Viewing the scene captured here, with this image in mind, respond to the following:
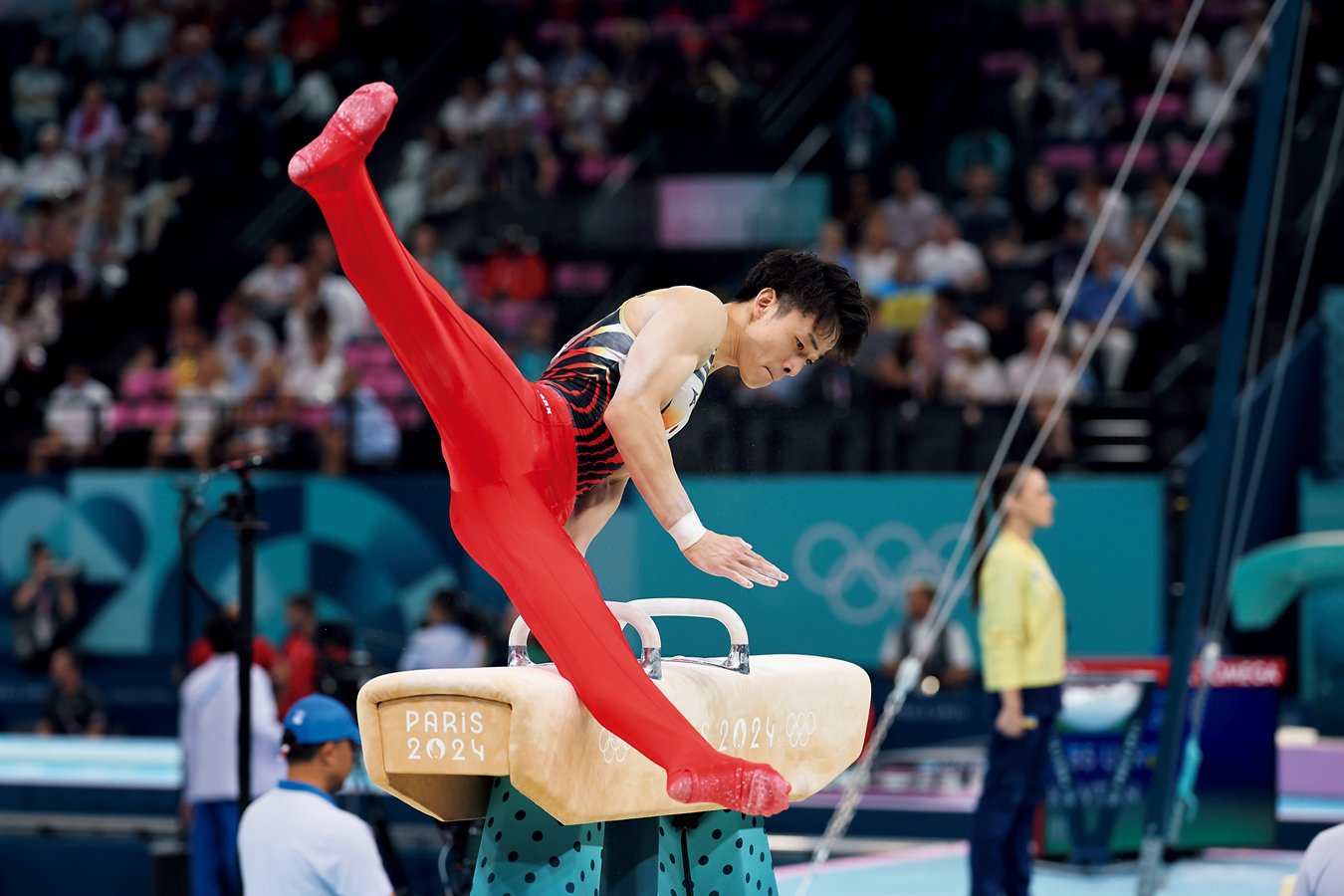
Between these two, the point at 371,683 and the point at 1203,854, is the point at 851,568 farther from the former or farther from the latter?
the point at 371,683

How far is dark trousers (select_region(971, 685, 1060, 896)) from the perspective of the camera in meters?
5.82

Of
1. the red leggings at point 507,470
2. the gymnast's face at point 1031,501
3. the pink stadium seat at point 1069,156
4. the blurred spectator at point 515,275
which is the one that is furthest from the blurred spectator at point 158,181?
the red leggings at point 507,470

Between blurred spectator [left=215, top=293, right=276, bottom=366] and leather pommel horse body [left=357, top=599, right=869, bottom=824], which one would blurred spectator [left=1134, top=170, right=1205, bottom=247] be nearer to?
blurred spectator [left=215, top=293, right=276, bottom=366]

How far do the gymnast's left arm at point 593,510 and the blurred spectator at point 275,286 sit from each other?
9349mm

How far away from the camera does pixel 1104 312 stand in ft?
34.7

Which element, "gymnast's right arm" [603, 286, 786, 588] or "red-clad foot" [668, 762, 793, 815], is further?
"gymnast's right arm" [603, 286, 786, 588]

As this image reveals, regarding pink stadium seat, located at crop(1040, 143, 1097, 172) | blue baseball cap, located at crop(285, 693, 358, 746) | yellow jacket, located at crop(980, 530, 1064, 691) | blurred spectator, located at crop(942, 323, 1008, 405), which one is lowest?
blue baseball cap, located at crop(285, 693, 358, 746)

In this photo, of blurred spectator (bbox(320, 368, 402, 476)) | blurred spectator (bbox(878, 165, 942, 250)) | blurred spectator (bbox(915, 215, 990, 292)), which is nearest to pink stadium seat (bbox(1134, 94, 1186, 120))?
blurred spectator (bbox(878, 165, 942, 250))

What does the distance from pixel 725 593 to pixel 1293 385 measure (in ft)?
25.2

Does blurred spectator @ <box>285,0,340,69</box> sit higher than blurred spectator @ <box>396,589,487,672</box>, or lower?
higher

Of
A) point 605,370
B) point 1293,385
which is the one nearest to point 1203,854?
point 1293,385

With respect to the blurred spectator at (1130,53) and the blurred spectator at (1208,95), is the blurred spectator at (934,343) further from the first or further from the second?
the blurred spectator at (1130,53)

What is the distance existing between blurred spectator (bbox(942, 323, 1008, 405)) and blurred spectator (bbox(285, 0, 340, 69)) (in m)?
6.63

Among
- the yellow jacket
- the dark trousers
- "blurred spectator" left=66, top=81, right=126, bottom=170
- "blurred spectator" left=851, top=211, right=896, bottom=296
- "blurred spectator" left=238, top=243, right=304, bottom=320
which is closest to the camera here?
the dark trousers
